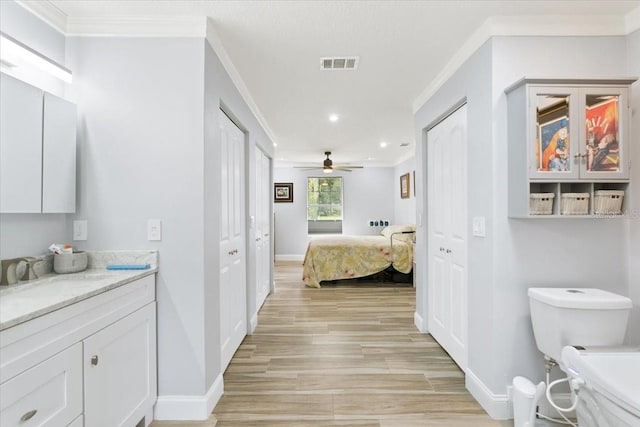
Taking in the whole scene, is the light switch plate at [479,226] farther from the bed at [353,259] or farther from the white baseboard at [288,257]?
the white baseboard at [288,257]

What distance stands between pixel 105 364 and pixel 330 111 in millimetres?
3011

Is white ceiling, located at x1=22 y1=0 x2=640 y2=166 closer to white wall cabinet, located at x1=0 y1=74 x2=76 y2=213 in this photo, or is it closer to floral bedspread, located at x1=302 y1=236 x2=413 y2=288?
white wall cabinet, located at x1=0 y1=74 x2=76 y2=213

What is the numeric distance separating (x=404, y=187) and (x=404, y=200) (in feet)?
1.04

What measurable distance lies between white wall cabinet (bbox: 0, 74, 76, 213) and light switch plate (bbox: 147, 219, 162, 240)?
43 cm

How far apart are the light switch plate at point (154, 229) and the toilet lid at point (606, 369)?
6.93ft

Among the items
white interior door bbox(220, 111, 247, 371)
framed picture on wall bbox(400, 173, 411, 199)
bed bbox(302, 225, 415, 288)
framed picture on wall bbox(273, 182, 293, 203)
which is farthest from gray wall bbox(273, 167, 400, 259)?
white interior door bbox(220, 111, 247, 371)

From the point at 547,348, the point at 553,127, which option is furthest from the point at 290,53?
the point at 547,348

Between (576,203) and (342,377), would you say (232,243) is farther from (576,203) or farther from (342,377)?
(576,203)

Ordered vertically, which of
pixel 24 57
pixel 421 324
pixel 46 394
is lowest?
pixel 421 324

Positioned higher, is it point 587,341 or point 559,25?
point 559,25

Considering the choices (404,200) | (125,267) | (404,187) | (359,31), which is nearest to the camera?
(125,267)

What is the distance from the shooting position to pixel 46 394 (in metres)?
1.13

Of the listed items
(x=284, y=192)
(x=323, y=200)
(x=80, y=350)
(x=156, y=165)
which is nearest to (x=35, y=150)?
(x=156, y=165)

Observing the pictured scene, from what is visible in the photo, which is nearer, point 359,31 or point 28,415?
point 28,415
